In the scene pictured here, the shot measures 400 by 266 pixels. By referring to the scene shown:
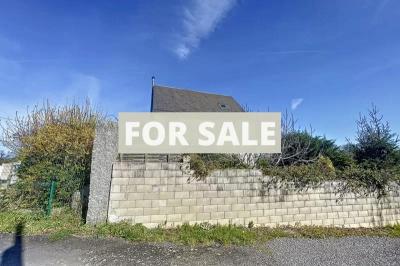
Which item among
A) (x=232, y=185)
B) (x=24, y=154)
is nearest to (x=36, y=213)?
(x=24, y=154)

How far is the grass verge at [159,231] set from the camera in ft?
15.9

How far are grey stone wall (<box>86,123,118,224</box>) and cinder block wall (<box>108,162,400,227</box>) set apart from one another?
0.47 ft

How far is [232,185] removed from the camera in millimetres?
5812

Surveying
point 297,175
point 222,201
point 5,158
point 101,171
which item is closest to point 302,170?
point 297,175

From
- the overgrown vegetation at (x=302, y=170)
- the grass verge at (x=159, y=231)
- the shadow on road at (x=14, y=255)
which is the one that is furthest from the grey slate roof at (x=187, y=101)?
the shadow on road at (x=14, y=255)

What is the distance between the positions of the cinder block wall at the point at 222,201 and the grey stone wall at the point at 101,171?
0.47 feet

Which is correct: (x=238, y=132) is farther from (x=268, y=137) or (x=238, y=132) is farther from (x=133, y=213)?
(x=133, y=213)

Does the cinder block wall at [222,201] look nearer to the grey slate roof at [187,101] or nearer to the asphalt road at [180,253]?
the asphalt road at [180,253]

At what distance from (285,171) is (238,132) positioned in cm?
158

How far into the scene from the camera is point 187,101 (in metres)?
15.8

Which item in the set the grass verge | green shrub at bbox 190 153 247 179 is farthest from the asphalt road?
green shrub at bbox 190 153 247 179

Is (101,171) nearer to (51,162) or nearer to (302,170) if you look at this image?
(51,162)

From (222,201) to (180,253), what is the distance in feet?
5.76

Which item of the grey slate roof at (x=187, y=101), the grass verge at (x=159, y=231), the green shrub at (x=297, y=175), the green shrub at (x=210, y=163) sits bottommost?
the grass verge at (x=159, y=231)
